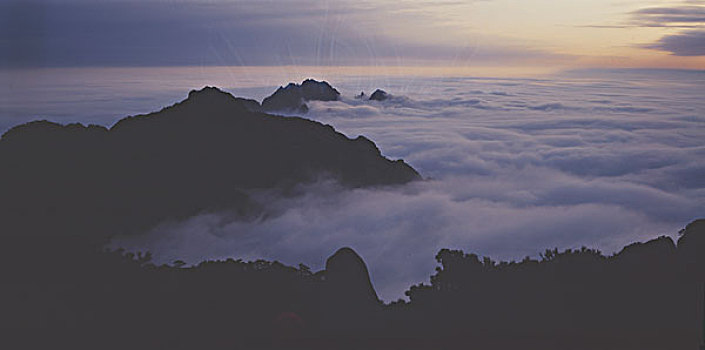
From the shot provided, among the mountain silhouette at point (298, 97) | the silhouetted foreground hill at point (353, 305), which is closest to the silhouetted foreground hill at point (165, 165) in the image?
the silhouetted foreground hill at point (353, 305)

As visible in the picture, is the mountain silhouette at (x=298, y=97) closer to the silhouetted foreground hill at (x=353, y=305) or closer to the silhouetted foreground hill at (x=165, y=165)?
the silhouetted foreground hill at (x=165, y=165)

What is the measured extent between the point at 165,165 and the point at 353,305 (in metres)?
31.0

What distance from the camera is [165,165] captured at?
48.8m

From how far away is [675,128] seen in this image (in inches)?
4296

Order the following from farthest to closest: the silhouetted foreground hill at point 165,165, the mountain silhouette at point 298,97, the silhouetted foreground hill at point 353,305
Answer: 1. the mountain silhouette at point 298,97
2. the silhouetted foreground hill at point 165,165
3. the silhouetted foreground hill at point 353,305

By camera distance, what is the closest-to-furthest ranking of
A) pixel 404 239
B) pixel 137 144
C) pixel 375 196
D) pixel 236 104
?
1. pixel 137 144
2. pixel 404 239
3. pixel 236 104
4. pixel 375 196

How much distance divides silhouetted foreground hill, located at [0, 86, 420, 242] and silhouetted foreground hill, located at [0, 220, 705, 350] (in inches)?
418

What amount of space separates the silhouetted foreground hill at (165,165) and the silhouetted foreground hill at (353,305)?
34.8 feet

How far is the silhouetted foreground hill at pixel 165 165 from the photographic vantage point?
121 ft

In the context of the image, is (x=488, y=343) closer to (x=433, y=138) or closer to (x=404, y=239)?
(x=404, y=239)

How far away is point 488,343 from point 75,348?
56.6 feet

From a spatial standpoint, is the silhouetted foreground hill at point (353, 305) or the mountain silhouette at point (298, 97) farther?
the mountain silhouette at point (298, 97)

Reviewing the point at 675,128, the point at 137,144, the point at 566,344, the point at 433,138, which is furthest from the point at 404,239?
the point at 675,128

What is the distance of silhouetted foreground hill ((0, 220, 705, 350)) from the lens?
20484 millimetres
